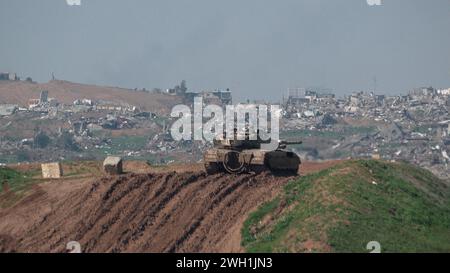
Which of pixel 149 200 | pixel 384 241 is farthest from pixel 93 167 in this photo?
pixel 384 241

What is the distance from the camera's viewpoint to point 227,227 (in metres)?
47.7

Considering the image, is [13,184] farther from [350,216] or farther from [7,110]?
[7,110]

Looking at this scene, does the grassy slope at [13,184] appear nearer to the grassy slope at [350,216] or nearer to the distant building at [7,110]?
the grassy slope at [350,216]

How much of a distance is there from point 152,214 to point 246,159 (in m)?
7.23

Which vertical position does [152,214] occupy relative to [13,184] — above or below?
above

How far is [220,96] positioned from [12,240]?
141m

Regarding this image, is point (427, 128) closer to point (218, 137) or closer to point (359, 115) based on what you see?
point (359, 115)

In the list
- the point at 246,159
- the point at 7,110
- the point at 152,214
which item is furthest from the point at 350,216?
the point at 7,110

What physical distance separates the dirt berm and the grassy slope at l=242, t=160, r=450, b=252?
1.23m

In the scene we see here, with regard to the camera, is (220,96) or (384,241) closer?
(384,241)

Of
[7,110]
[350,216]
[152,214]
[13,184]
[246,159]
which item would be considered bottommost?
[7,110]

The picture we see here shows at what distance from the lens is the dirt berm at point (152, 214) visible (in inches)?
1854

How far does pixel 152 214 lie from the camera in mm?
49656
